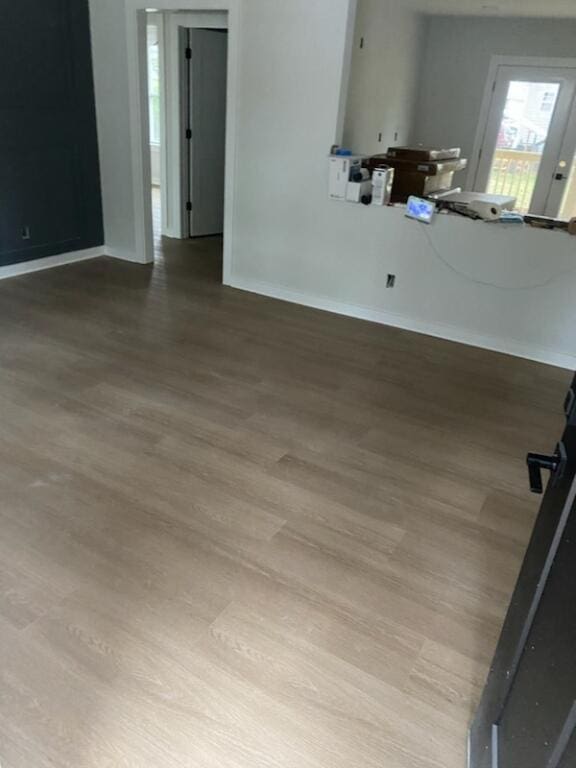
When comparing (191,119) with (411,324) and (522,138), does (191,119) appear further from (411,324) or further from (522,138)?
(522,138)

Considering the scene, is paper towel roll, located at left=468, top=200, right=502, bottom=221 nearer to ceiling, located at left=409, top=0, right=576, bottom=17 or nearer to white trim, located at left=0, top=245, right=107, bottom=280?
ceiling, located at left=409, top=0, right=576, bottom=17

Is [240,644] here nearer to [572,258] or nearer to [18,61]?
[572,258]

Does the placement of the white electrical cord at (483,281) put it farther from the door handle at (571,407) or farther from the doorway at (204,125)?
the doorway at (204,125)

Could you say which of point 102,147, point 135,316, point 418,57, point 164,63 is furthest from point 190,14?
point 135,316

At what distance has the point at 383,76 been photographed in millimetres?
5445

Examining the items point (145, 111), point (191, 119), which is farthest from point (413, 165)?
point (191, 119)

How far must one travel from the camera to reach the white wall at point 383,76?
15.7 ft

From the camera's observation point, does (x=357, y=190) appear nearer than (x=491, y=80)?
Yes

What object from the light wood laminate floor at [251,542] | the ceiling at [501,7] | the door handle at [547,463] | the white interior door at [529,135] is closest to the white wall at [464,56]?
the white interior door at [529,135]

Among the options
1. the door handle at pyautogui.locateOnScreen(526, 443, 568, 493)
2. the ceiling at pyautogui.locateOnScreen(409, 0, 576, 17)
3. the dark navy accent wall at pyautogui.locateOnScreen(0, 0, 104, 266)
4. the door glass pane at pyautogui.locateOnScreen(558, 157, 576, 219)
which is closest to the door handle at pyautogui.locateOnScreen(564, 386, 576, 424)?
the door handle at pyautogui.locateOnScreen(526, 443, 568, 493)

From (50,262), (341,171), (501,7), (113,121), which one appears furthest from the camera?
(501,7)

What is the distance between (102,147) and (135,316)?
199 cm

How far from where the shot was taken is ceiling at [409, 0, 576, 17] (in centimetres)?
498

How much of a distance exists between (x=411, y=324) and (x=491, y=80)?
3761 mm
